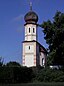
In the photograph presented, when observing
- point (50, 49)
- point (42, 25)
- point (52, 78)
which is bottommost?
point (52, 78)

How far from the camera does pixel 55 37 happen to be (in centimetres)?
6656

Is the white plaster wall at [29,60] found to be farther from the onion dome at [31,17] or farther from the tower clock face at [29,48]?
the onion dome at [31,17]

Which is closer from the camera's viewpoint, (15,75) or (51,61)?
(51,61)

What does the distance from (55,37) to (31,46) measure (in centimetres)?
5435

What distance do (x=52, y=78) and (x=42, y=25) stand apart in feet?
35.7

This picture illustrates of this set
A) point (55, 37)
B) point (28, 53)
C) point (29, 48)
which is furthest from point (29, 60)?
point (55, 37)

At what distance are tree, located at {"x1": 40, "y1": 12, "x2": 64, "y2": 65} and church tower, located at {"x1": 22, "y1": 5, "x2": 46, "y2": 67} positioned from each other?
51111 mm

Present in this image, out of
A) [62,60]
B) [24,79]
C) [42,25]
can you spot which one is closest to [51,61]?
[62,60]

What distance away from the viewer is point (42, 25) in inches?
2699

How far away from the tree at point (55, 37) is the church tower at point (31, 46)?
168 feet

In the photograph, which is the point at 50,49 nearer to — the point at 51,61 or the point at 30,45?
the point at 51,61

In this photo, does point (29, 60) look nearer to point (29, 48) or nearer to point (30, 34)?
point (29, 48)

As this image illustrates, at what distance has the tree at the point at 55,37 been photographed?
66438 mm

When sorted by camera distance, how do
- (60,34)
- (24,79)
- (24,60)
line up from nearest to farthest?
(60,34), (24,79), (24,60)
